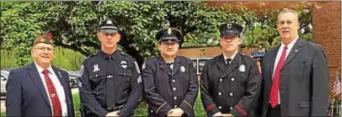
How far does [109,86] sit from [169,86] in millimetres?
530

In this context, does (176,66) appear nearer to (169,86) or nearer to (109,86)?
(169,86)

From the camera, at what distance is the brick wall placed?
689 cm

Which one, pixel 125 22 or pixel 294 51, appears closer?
pixel 294 51

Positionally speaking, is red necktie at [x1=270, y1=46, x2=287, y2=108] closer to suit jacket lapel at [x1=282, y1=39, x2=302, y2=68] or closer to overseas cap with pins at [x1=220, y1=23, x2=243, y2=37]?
suit jacket lapel at [x1=282, y1=39, x2=302, y2=68]

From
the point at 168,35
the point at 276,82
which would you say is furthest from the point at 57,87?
the point at 276,82

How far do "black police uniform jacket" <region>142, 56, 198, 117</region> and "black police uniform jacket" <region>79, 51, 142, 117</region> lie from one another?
0.10m

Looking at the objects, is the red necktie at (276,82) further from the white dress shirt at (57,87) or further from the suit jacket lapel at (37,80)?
the suit jacket lapel at (37,80)

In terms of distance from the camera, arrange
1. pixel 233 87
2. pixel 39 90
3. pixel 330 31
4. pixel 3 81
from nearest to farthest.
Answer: pixel 39 90 < pixel 233 87 < pixel 3 81 < pixel 330 31

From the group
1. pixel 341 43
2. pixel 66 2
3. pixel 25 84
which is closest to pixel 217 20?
pixel 341 43

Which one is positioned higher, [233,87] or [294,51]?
[294,51]

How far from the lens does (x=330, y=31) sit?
7270 mm

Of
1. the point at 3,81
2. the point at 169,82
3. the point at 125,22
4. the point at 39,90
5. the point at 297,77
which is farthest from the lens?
the point at 125,22

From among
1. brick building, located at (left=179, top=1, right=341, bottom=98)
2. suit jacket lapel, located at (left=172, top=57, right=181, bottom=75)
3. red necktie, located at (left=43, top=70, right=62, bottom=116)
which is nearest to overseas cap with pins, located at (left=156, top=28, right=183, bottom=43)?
suit jacket lapel, located at (left=172, top=57, right=181, bottom=75)

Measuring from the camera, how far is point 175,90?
429 centimetres
